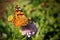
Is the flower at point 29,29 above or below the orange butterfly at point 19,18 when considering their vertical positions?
below

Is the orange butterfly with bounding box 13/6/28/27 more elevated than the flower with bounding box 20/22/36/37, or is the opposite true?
the orange butterfly with bounding box 13/6/28/27

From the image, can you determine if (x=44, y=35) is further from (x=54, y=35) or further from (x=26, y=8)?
(x=26, y=8)
